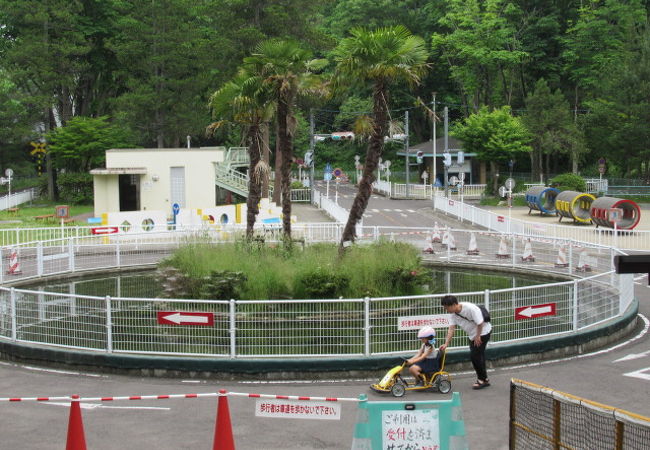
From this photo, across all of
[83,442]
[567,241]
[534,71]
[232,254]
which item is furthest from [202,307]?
[534,71]

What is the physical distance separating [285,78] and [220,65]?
33.7m

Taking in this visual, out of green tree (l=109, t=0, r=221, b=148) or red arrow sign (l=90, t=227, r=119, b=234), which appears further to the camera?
green tree (l=109, t=0, r=221, b=148)

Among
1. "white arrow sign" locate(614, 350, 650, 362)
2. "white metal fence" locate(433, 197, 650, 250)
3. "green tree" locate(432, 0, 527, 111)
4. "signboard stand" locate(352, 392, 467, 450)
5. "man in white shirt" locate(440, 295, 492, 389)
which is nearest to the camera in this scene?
"signboard stand" locate(352, 392, 467, 450)

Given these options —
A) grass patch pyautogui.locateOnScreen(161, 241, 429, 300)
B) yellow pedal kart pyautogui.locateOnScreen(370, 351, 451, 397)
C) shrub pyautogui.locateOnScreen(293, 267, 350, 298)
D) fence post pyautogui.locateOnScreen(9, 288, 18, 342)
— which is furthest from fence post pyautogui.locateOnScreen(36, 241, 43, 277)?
yellow pedal kart pyautogui.locateOnScreen(370, 351, 451, 397)

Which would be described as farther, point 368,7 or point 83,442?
point 368,7

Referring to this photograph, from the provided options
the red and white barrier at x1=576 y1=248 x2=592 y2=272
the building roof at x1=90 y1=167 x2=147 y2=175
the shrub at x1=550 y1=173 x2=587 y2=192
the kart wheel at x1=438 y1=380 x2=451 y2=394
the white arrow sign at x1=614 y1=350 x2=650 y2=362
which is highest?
the building roof at x1=90 y1=167 x2=147 y2=175

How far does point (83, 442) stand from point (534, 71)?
75.6 m

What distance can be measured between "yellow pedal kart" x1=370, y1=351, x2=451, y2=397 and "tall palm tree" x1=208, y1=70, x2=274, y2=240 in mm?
10625

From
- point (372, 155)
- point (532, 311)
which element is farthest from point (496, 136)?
point (532, 311)

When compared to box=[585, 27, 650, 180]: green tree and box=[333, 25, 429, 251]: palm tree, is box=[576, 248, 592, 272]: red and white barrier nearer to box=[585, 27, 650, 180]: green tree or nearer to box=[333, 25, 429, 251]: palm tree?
box=[333, 25, 429, 251]: palm tree

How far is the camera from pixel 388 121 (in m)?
21.9

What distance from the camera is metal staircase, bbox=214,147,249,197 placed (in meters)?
52.0

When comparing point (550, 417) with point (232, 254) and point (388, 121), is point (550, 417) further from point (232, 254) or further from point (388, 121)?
point (388, 121)

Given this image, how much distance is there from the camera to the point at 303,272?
1798 cm
